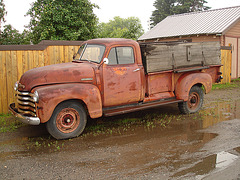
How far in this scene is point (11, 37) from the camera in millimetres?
14414

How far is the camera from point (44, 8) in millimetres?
14047

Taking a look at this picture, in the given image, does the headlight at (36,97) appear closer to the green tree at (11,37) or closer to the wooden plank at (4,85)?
the wooden plank at (4,85)

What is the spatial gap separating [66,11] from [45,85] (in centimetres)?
957

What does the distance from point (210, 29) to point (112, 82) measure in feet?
45.6

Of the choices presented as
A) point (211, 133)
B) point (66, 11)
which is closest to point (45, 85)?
point (211, 133)

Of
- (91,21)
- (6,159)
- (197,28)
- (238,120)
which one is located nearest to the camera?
(6,159)

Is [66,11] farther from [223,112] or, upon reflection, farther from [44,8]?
[223,112]

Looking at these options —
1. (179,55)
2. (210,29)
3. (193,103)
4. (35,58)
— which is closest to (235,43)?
(210,29)

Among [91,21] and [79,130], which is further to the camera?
[91,21]

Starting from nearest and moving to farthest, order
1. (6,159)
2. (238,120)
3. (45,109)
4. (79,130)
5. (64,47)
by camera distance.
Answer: (6,159), (45,109), (79,130), (238,120), (64,47)

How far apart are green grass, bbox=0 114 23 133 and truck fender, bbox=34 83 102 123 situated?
176cm

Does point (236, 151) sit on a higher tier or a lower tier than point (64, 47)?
lower

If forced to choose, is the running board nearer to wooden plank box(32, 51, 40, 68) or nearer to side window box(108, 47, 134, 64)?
side window box(108, 47, 134, 64)

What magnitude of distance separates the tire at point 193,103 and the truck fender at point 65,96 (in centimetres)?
305
